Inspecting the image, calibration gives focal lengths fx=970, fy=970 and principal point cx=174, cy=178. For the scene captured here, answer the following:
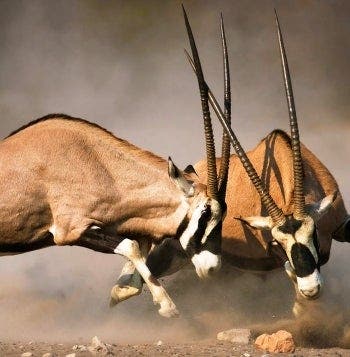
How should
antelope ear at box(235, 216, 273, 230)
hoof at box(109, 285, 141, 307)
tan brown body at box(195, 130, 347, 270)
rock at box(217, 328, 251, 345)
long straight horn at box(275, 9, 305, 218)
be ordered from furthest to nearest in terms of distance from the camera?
1. tan brown body at box(195, 130, 347, 270)
2. hoof at box(109, 285, 141, 307)
3. antelope ear at box(235, 216, 273, 230)
4. rock at box(217, 328, 251, 345)
5. long straight horn at box(275, 9, 305, 218)

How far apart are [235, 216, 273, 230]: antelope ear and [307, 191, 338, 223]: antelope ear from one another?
1.44 feet

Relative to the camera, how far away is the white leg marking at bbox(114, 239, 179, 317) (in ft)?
30.8

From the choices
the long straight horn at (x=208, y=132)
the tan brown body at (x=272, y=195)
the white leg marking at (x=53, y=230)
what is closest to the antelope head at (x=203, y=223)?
the long straight horn at (x=208, y=132)

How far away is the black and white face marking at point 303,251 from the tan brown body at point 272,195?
986 millimetres

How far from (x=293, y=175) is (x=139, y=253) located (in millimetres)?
2159

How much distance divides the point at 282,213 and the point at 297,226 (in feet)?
0.98

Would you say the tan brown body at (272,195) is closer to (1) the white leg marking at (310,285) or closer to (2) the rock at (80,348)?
(1) the white leg marking at (310,285)

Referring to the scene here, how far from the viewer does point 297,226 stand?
972cm

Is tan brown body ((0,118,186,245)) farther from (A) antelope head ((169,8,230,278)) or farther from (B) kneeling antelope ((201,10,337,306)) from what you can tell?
(B) kneeling antelope ((201,10,337,306))

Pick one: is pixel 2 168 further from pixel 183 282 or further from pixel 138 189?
pixel 183 282

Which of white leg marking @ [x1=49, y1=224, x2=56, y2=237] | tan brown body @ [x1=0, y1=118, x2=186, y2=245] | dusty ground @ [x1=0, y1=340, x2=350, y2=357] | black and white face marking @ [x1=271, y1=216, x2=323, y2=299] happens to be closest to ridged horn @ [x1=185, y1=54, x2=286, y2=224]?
black and white face marking @ [x1=271, y1=216, x2=323, y2=299]

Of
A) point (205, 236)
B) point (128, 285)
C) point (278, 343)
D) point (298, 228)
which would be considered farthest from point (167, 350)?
point (298, 228)

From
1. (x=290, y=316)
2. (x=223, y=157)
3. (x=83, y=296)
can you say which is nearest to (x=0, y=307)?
(x=83, y=296)

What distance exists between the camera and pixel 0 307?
14.5 metres
